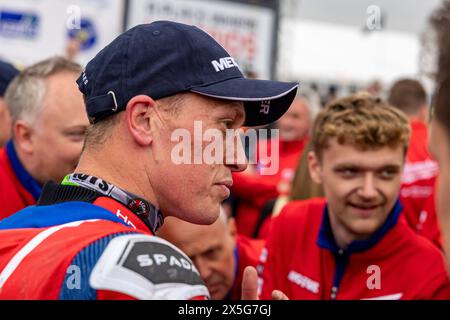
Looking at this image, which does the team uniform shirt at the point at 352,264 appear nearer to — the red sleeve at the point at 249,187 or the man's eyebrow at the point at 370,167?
the man's eyebrow at the point at 370,167

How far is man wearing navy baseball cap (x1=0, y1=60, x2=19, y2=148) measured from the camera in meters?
3.67

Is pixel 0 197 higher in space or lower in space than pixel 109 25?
lower

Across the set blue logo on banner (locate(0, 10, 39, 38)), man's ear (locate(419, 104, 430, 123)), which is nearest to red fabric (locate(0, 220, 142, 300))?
man's ear (locate(419, 104, 430, 123))

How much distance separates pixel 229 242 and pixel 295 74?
12.0 meters

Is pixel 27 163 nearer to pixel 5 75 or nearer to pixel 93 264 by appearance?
pixel 5 75

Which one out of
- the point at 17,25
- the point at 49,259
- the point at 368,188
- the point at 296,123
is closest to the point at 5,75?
the point at 368,188

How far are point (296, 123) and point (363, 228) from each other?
3.16 meters

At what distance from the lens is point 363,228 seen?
2645 millimetres

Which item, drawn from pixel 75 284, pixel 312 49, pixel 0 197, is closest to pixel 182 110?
pixel 75 284

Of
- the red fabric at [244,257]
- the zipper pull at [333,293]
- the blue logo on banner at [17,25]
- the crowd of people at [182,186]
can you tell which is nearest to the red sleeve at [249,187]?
the red fabric at [244,257]

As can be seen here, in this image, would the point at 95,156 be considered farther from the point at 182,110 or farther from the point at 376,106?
the point at 376,106

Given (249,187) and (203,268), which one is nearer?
(203,268)

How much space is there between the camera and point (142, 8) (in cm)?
775

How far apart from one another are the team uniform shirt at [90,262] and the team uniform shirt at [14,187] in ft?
4.94
